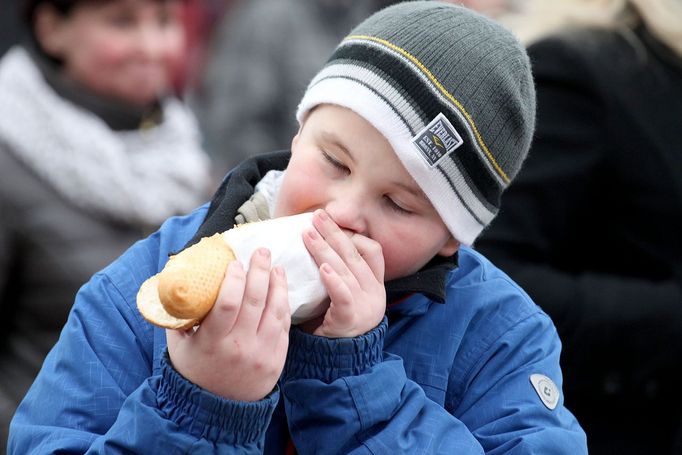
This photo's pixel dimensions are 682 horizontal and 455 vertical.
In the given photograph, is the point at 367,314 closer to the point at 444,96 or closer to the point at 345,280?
the point at 345,280

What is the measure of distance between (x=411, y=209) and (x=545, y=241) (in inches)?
45.8

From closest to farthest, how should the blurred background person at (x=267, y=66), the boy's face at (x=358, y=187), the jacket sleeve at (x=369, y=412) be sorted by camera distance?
the jacket sleeve at (x=369, y=412), the boy's face at (x=358, y=187), the blurred background person at (x=267, y=66)

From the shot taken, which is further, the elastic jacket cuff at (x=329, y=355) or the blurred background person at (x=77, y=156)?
the blurred background person at (x=77, y=156)

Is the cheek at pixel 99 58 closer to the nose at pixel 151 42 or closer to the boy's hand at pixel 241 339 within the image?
the nose at pixel 151 42

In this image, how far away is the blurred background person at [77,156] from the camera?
11.8 ft

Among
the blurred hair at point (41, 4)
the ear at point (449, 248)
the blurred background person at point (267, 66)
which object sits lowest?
the blurred background person at point (267, 66)

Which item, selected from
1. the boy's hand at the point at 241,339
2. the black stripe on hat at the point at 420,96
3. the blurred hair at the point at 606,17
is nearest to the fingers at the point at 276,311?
the boy's hand at the point at 241,339

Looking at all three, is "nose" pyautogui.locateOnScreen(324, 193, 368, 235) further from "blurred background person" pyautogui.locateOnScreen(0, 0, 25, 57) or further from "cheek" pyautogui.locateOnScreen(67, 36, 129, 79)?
"blurred background person" pyautogui.locateOnScreen(0, 0, 25, 57)

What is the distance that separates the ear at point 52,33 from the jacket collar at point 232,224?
1899 mm

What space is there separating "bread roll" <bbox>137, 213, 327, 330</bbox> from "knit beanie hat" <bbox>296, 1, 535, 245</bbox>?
0.26m

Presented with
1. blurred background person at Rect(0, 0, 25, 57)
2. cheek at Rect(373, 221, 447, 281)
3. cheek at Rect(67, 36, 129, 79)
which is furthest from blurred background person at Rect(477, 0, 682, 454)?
blurred background person at Rect(0, 0, 25, 57)

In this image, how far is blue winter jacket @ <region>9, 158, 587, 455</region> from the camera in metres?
1.94

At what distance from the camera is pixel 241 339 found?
189 cm

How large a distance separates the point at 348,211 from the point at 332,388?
1.07ft
